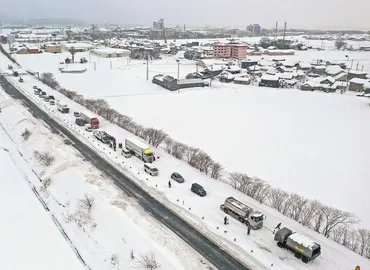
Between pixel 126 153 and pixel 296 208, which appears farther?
pixel 126 153

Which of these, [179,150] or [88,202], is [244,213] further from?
[179,150]

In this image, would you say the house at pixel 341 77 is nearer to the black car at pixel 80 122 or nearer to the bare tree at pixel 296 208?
the black car at pixel 80 122

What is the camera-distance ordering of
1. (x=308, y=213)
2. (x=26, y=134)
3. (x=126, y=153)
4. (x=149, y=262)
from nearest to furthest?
(x=149, y=262)
(x=308, y=213)
(x=126, y=153)
(x=26, y=134)

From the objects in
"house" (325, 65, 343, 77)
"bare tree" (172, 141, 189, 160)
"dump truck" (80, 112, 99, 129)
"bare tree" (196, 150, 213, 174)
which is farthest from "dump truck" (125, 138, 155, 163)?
"house" (325, 65, 343, 77)

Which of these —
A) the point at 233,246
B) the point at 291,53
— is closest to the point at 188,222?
the point at 233,246

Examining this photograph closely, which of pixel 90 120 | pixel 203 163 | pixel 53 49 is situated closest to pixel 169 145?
pixel 203 163

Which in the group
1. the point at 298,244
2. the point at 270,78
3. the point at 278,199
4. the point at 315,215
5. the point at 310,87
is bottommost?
the point at 315,215
